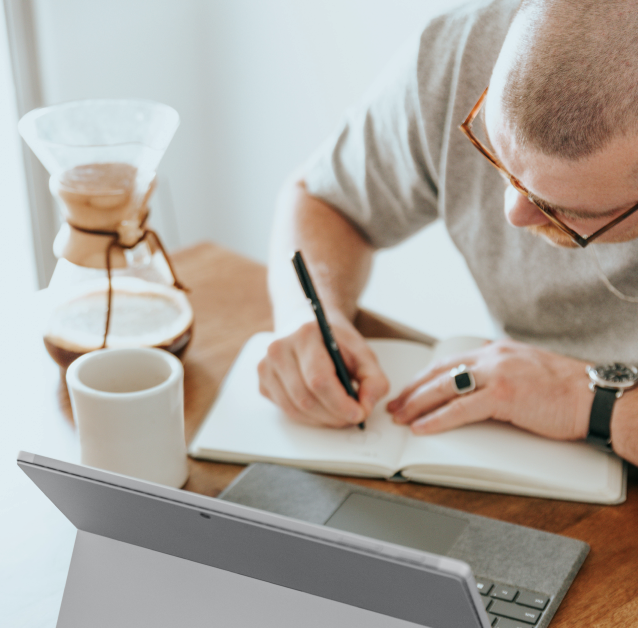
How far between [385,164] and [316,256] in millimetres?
193

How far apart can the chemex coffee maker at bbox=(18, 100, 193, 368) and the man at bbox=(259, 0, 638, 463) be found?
0.15 metres

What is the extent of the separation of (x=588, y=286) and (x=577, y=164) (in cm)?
33

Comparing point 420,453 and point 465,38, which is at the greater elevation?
point 465,38

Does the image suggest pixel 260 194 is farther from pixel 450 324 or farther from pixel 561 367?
pixel 561 367

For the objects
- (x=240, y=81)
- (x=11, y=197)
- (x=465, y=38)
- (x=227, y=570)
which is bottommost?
(x=11, y=197)

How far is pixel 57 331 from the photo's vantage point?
33.8 inches

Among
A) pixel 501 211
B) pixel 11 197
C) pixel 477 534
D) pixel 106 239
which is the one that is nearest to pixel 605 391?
pixel 477 534

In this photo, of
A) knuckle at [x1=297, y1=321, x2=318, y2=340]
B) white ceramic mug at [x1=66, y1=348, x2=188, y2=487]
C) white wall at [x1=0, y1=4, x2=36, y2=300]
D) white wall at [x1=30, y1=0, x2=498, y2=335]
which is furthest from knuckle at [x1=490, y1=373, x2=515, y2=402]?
white wall at [x1=0, y1=4, x2=36, y2=300]

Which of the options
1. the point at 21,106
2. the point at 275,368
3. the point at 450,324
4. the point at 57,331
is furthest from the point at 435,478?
the point at 21,106

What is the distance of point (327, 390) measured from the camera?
83cm

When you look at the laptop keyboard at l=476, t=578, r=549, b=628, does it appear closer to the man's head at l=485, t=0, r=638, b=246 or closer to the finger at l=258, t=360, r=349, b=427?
the finger at l=258, t=360, r=349, b=427

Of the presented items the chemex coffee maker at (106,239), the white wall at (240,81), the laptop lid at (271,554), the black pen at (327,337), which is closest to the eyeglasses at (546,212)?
the black pen at (327,337)

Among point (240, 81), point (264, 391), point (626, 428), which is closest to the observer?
point (626, 428)

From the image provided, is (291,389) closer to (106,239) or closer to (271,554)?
(106,239)
